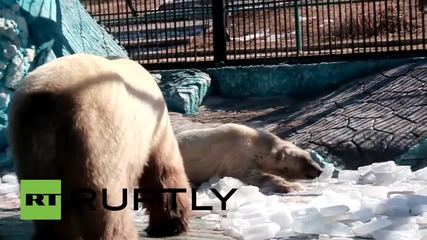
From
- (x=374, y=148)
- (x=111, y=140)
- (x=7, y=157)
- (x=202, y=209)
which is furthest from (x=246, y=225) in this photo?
(x=7, y=157)

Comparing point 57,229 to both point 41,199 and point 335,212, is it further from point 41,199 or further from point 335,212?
point 335,212

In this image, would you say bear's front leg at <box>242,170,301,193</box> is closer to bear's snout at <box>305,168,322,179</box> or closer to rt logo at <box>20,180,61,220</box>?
bear's snout at <box>305,168,322,179</box>

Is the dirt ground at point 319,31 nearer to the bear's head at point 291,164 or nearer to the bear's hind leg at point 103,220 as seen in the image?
the bear's head at point 291,164

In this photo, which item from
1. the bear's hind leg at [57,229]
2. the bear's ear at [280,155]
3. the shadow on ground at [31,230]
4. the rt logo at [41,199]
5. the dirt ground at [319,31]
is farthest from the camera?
the dirt ground at [319,31]

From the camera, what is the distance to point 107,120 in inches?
141

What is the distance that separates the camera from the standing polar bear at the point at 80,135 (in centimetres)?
351

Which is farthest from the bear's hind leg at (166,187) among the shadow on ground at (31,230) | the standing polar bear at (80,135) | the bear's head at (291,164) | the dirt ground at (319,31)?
the dirt ground at (319,31)

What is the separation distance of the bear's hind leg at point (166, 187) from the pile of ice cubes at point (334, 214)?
284 millimetres

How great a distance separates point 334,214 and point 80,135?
1.87 meters

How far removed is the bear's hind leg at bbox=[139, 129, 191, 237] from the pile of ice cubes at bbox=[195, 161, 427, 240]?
0.93 feet

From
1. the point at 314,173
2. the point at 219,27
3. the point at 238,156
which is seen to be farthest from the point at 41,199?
the point at 219,27

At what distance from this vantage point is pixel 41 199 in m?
3.64

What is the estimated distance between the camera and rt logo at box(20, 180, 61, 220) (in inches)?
142

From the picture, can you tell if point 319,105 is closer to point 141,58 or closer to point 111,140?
point 141,58
